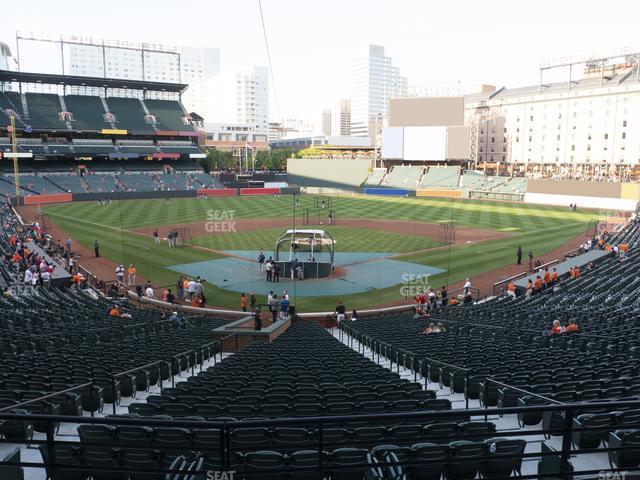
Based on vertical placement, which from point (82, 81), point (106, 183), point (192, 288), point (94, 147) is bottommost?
point (192, 288)

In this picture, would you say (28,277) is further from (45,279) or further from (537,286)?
(537,286)

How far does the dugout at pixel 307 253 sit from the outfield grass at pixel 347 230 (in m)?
2.60

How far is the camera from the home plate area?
30.4m

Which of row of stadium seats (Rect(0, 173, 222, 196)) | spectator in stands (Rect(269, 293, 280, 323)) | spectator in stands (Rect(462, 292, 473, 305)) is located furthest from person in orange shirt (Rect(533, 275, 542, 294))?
row of stadium seats (Rect(0, 173, 222, 196))

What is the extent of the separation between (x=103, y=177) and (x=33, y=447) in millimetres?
84640

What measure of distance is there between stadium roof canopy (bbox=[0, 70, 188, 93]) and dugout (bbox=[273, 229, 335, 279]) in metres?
65.4

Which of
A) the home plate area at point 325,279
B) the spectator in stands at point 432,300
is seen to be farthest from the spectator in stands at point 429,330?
the home plate area at point 325,279

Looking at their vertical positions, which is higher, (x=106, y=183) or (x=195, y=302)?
(x=106, y=183)

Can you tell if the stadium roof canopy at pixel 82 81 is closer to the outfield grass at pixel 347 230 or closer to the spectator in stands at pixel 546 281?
the outfield grass at pixel 347 230

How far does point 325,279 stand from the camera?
106ft

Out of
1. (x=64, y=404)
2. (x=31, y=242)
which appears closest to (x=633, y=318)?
(x=64, y=404)

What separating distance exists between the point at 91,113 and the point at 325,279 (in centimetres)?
7679

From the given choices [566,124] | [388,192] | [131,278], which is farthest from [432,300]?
[566,124]

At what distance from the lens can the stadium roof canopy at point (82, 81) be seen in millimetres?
83775
